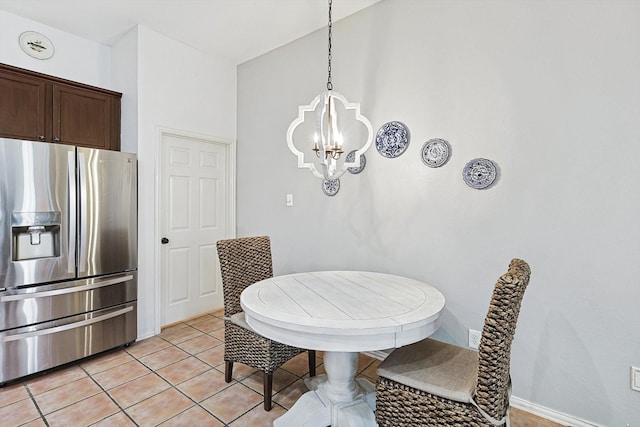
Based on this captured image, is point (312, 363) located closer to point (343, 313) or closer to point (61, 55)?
point (343, 313)

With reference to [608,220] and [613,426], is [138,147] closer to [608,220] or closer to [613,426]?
[608,220]

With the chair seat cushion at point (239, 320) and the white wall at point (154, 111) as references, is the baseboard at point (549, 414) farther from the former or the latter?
the white wall at point (154, 111)

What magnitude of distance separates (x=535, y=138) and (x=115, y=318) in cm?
336

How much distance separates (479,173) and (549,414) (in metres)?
1.47

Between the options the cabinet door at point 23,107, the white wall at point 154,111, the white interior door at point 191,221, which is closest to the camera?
the cabinet door at point 23,107

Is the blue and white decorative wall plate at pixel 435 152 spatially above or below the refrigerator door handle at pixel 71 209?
above

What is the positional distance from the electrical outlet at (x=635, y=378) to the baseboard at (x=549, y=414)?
0.29 meters

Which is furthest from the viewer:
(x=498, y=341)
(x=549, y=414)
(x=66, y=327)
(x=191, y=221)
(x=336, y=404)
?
(x=191, y=221)

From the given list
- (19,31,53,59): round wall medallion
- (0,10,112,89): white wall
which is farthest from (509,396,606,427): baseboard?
(19,31,53,59): round wall medallion

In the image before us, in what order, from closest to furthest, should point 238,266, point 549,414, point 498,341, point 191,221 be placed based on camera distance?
point 498,341
point 549,414
point 238,266
point 191,221

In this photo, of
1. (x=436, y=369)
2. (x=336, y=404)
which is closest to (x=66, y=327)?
(x=336, y=404)

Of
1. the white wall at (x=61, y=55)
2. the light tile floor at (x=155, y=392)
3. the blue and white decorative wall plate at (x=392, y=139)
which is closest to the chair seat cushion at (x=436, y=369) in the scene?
the light tile floor at (x=155, y=392)

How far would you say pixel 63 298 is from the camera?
8.01ft

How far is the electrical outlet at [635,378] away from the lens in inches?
65.0
